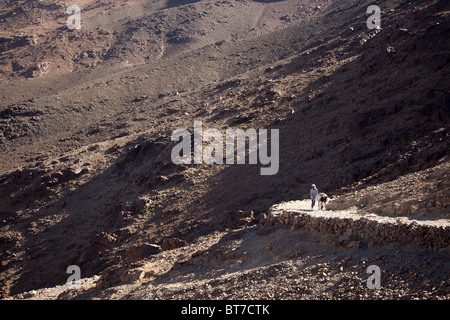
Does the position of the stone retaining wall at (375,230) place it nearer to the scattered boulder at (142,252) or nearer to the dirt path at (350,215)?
the dirt path at (350,215)

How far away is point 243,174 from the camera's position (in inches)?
737

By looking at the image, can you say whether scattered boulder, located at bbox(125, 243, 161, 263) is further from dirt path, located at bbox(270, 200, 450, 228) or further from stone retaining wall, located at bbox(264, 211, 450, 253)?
stone retaining wall, located at bbox(264, 211, 450, 253)

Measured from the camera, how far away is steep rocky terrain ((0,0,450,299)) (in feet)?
28.2

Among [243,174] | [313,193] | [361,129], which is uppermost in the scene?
[361,129]

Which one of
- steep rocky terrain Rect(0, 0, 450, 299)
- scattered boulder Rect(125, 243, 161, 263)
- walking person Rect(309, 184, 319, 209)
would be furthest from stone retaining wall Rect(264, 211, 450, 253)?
scattered boulder Rect(125, 243, 161, 263)

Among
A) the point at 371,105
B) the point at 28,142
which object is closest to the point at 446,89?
the point at 371,105

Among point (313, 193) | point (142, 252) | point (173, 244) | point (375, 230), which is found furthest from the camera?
point (142, 252)

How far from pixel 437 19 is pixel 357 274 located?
17.0 metres

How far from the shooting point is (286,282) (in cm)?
815

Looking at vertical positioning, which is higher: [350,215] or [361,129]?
[361,129]

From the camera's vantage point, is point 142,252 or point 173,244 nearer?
point 173,244

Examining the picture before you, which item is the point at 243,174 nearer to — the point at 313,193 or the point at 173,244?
the point at 173,244

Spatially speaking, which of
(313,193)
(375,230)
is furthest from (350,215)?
(313,193)

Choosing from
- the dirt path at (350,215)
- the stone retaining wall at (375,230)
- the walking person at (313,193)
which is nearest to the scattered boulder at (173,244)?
the dirt path at (350,215)
